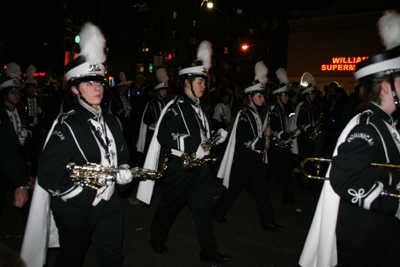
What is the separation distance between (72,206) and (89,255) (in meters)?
1.89

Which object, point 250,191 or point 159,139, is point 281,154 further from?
point 159,139

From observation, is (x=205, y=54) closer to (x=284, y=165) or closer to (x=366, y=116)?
(x=366, y=116)

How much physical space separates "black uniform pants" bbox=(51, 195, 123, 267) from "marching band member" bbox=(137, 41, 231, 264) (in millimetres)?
1130

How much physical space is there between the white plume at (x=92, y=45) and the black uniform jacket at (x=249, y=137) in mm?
2708

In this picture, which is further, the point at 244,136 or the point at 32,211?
the point at 244,136

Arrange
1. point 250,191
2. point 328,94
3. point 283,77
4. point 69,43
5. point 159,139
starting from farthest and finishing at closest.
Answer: point 69,43 < point 328,94 < point 283,77 < point 250,191 < point 159,139

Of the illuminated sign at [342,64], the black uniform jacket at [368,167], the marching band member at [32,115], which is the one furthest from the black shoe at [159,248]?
the illuminated sign at [342,64]

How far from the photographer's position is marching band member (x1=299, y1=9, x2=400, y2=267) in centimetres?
199

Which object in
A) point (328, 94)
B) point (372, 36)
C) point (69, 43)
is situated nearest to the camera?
point (328, 94)

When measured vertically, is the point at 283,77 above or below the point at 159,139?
above

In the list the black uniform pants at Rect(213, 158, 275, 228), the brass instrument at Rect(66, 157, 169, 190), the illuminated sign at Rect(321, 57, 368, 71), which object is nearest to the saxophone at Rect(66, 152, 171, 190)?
the brass instrument at Rect(66, 157, 169, 190)

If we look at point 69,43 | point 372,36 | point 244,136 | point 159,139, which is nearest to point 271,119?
point 244,136

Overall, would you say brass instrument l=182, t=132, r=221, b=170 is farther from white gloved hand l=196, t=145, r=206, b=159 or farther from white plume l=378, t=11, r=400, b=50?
white plume l=378, t=11, r=400, b=50

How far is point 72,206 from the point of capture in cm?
244
